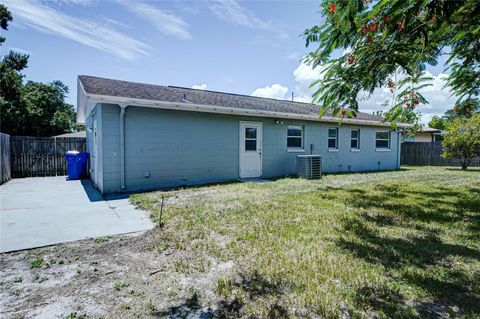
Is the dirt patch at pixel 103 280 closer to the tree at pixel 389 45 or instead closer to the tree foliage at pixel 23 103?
the tree at pixel 389 45

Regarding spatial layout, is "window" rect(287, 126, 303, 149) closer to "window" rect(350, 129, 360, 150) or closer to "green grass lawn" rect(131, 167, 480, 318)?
"window" rect(350, 129, 360, 150)

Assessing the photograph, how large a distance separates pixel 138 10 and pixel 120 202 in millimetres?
5863

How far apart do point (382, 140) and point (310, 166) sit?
7467mm

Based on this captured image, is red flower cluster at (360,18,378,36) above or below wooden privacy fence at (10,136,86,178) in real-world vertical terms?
above

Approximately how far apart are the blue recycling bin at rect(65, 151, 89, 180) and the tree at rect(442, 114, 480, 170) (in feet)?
65.0

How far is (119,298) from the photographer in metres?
2.37

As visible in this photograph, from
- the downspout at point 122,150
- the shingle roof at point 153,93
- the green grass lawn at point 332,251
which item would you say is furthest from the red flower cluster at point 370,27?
the downspout at point 122,150

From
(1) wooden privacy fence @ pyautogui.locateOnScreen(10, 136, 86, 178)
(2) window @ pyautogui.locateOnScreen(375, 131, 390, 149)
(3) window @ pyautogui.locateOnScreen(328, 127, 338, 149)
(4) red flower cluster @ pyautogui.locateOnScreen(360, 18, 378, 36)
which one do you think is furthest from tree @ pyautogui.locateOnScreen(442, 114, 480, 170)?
(1) wooden privacy fence @ pyautogui.locateOnScreen(10, 136, 86, 178)

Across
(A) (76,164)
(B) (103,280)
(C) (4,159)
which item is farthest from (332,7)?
(C) (4,159)

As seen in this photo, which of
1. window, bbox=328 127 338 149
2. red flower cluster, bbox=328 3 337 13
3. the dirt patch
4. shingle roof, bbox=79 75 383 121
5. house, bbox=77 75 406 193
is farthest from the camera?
window, bbox=328 127 338 149

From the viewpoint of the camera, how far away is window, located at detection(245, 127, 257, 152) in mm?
10211

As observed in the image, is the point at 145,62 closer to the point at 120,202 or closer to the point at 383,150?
the point at 120,202

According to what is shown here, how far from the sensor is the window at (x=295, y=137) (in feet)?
37.6

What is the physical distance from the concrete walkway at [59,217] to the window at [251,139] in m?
5.17
